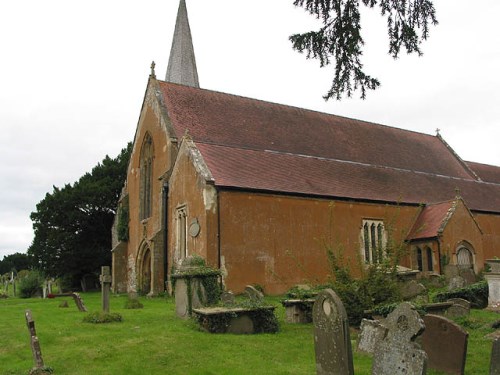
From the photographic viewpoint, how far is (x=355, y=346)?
9492mm

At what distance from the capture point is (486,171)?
116 feet

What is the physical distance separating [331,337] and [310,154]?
66.1 feet

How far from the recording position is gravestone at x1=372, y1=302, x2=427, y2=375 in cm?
602

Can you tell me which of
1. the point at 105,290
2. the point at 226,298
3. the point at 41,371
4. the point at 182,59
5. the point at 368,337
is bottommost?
the point at 41,371

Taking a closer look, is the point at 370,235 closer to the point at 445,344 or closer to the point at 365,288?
the point at 365,288

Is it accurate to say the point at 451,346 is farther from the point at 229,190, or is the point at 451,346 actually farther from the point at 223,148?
the point at 223,148

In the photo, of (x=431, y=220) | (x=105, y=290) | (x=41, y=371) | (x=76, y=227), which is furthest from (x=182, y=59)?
(x=41, y=371)

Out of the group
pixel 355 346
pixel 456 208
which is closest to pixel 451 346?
pixel 355 346

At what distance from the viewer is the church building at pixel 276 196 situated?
20.8 m

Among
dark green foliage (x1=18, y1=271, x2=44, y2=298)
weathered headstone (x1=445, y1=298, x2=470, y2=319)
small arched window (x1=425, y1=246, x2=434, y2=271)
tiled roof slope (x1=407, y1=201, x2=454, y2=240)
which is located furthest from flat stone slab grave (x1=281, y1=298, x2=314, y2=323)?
dark green foliage (x1=18, y1=271, x2=44, y2=298)

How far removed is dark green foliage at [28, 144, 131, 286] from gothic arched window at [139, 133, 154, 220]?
9.66m

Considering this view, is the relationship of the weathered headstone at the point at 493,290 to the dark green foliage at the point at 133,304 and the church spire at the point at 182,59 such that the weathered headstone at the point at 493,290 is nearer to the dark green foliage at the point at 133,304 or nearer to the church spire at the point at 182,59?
the dark green foliage at the point at 133,304

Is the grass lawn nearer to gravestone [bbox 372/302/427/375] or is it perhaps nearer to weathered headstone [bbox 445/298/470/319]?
weathered headstone [bbox 445/298/470/319]

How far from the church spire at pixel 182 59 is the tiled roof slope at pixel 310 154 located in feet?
42.8
